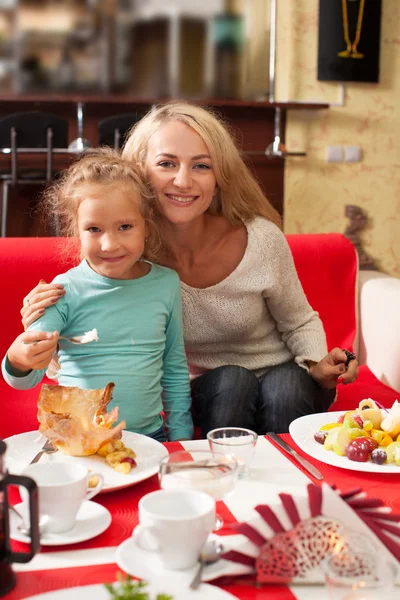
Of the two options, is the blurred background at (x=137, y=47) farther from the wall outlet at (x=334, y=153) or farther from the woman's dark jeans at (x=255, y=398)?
the woman's dark jeans at (x=255, y=398)

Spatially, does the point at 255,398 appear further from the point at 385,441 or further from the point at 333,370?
the point at 385,441

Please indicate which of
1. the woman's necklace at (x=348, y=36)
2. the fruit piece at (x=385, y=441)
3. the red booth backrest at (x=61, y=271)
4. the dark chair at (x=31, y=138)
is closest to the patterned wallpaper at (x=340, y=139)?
the woman's necklace at (x=348, y=36)

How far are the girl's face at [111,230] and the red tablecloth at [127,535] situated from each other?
0.47 m

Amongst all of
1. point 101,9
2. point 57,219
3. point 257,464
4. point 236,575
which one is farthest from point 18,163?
point 236,575

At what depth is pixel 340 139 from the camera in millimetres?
5102

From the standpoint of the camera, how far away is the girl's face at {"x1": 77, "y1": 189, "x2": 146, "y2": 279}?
159 centimetres

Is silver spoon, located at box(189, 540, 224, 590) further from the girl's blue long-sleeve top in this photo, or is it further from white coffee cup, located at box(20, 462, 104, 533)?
the girl's blue long-sleeve top

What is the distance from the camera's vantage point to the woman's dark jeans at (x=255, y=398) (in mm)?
1751

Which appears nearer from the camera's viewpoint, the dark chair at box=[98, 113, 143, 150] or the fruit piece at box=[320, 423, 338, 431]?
the fruit piece at box=[320, 423, 338, 431]

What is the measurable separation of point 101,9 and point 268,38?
1.12m

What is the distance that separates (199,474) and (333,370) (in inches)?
33.5

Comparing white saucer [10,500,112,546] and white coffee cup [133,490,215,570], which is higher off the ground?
white coffee cup [133,490,215,570]

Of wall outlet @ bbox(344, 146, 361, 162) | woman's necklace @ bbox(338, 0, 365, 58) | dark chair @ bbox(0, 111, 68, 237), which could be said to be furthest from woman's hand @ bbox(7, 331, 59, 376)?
woman's necklace @ bbox(338, 0, 365, 58)

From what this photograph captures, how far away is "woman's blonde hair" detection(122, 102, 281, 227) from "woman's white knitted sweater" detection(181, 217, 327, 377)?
0.06 m
